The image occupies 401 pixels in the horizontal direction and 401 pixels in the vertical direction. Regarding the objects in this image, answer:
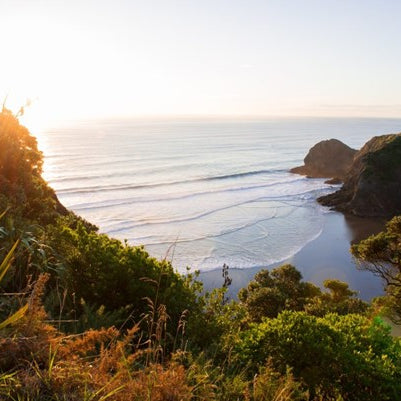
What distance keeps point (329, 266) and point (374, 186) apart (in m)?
22.5

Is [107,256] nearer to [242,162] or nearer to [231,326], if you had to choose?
[231,326]

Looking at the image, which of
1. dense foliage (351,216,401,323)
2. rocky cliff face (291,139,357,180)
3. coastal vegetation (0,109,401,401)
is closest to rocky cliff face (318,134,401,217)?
rocky cliff face (291,139,357,180)

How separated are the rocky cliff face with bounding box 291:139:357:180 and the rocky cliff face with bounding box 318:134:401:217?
18.9 m

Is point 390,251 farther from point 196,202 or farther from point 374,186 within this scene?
point 374,186

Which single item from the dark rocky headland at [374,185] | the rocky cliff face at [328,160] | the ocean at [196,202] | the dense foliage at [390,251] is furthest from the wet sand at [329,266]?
the rocky cliff face at [328,160]

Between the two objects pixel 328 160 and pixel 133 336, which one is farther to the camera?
pixel 328 160

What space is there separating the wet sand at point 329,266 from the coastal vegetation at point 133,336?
16.9 m

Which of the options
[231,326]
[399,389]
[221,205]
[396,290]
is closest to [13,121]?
[231,326]

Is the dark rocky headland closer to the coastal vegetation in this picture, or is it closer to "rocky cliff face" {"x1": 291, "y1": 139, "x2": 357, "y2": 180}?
"rocky cliff face" {"x1": 291, "y1": 139, "x2": 357, "y2": 180}

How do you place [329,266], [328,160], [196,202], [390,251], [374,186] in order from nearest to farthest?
[390,251], [329,266], [374,186], [196,202], [328,160]

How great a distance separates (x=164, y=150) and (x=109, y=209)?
55.9 meters

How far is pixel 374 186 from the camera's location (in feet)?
164

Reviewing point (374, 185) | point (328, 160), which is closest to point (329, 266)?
point (374, 185)

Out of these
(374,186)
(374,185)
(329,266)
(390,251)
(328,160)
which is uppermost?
(328,160)
